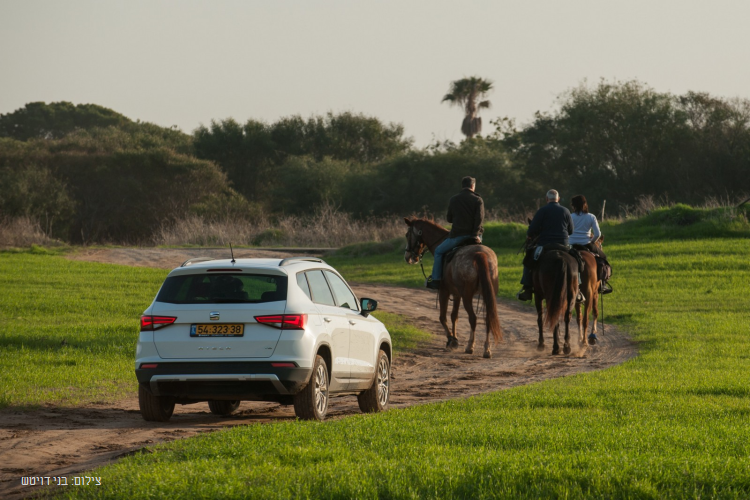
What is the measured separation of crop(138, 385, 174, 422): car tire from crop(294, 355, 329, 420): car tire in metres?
1.54

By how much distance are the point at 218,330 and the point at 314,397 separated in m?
1.19

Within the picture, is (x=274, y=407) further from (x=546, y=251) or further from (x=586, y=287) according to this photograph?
(x=586, y=287)

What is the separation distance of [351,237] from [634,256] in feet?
50.0

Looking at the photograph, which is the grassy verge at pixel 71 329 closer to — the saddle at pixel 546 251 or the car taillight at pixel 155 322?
the car taillight at pixel 155 322

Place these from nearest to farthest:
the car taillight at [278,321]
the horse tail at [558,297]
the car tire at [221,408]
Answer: the car taillight at [278,321], the car tire at [221,408], the horse tail at [558,297]

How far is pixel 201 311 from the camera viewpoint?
9.17 m

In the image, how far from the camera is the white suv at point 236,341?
29.7 ft

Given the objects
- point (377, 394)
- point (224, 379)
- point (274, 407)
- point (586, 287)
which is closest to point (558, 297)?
point (586, 287)

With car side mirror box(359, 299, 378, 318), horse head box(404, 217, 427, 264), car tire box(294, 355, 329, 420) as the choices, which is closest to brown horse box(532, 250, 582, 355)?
horse head box(404, 217, 427, 264)

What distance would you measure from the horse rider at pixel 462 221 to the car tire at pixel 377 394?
6.63 m

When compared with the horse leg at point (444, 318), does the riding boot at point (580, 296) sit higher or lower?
higher

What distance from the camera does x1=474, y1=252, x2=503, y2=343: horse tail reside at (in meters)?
16.6

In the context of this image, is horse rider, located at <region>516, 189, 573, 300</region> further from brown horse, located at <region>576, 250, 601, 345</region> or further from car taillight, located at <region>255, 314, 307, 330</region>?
car taillight, located at <region>255, 314, 307, 330</region>

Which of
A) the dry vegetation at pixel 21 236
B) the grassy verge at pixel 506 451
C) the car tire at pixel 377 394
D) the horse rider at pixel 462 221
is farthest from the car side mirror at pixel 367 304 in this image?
the dry vegetation at pixel 21 236
